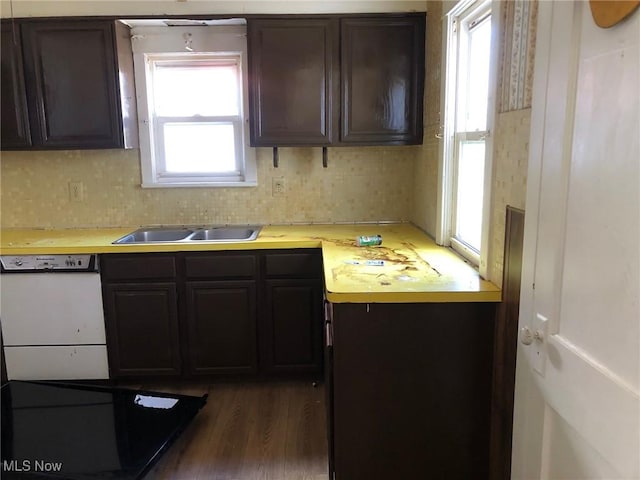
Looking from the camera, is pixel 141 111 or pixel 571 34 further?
pixel 141 111

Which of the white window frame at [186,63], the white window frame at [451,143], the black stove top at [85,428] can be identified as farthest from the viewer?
the white window frame at [186,63]

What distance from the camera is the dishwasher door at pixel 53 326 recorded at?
2746 mm

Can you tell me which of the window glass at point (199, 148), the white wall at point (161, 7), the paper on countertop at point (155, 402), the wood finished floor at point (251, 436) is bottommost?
the wood finished floor at point (251, 436)

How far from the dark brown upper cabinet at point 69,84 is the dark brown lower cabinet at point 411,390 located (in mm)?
1967

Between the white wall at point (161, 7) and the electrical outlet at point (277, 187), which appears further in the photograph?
the electrical outlet at point (277, 187)

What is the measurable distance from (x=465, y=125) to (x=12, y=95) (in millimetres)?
2524

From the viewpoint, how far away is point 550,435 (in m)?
1.32

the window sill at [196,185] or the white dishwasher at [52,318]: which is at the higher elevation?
the window sill at [196,185]

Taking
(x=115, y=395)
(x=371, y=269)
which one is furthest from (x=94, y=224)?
(x=371, y=269)

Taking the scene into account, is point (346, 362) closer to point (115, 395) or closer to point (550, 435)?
point (550, 435)

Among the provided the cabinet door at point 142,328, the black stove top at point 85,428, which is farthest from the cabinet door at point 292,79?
the black stove top at point 85,428

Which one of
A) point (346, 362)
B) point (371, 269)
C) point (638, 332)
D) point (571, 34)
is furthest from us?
point (371, 269)

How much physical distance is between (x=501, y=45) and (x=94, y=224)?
270 cm

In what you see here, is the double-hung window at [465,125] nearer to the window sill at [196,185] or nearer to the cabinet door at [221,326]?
the cabinet door at [221,326]
